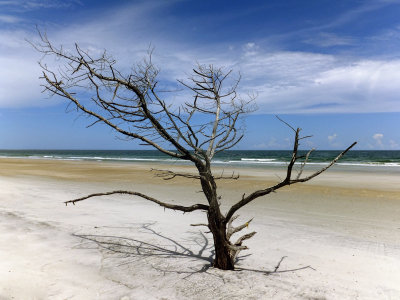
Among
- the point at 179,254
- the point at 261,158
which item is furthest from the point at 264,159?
the point at 179,254

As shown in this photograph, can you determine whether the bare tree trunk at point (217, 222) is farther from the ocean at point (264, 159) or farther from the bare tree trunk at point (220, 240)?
the ocean at point (264, 159)

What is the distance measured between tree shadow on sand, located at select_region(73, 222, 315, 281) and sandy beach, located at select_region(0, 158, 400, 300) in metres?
0.02

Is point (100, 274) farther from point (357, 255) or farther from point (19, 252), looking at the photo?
point (357, 255)

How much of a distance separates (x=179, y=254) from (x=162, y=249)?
40 centimetres

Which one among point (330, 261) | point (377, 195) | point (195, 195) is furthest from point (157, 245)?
point (377, 195)

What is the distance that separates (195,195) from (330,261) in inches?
310

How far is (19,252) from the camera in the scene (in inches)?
208

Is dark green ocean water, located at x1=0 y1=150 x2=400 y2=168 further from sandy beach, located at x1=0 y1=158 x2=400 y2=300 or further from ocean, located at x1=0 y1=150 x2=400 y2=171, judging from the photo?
sandy beach, located at x1=0 y1=158 x2=400 y2=300

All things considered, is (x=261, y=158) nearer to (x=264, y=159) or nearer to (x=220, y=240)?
(x=264, y=159)

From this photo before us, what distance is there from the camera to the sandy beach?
4.22 meters

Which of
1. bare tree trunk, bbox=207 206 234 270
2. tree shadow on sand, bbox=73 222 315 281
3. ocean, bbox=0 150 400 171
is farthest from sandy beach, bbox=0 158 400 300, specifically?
ocean, bbox=0 150 400 171

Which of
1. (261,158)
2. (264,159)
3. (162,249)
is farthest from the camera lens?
(261,158)

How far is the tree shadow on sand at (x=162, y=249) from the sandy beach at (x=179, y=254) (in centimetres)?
2

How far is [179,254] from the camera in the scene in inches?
223
